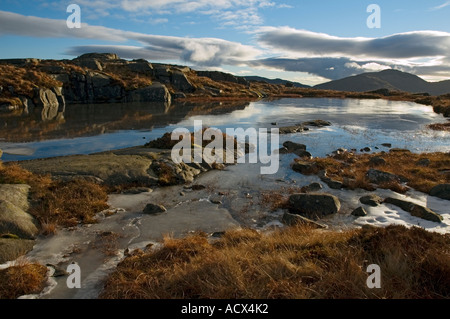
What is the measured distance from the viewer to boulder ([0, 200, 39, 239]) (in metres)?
8.62

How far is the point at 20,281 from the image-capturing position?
616 cm

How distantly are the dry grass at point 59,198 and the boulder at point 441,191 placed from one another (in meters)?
14.3

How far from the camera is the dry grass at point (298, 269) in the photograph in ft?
17.2

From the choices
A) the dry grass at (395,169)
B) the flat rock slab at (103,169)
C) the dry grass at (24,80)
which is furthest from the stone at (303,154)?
the dry grass at (24,80)

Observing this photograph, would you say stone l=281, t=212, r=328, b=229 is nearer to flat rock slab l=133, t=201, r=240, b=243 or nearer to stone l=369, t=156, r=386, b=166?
flat rock slab l=133, t=201, r=240, b=243

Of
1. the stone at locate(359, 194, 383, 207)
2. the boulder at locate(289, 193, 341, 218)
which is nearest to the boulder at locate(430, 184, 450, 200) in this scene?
the stone at locate(359, 194, 383, 207)

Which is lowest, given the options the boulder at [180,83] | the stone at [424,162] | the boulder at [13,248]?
the boulder at [13,248]

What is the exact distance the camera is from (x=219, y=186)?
47.4 ft

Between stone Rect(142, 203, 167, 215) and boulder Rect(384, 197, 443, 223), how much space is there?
370 inches

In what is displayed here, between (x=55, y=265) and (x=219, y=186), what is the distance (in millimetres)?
8301

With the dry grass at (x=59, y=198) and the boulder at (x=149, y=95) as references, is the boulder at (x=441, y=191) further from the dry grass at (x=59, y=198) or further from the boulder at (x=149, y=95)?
the boulder at (x=149, y=95)

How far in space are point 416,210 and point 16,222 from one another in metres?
13.8
